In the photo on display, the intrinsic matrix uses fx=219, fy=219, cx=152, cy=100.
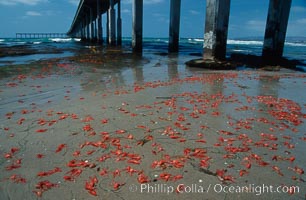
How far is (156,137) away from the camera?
13.3 feet

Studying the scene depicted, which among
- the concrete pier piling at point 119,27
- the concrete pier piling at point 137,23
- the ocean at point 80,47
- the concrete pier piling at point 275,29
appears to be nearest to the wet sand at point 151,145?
the concrete pier piling at point 275,29

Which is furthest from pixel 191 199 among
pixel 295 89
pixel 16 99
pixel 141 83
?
pixel 295 89

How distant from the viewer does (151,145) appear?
3754 mm

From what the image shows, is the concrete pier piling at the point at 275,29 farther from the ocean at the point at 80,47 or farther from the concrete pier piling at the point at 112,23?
the concrete pier piling at the point at 112,23

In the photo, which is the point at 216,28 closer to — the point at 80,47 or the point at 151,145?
the point at 151,145

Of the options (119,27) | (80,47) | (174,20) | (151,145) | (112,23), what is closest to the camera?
(151,145)

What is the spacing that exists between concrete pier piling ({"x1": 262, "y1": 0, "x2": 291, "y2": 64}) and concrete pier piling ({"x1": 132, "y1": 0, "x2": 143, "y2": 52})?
1386 cm

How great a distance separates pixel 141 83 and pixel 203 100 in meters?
3.18

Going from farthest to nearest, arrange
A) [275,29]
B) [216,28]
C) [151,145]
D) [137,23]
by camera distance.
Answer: [137,23] → [275,29] → [216,28] → [151,145]

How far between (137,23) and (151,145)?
23.2 metres

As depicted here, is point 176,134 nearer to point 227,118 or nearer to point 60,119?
point 227,118

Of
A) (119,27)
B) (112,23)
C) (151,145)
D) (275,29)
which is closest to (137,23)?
(112,23)

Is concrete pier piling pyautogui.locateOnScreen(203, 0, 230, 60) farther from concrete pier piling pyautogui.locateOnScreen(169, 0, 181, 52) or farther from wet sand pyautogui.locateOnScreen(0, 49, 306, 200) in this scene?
concrete pier piling pyautogui.locateOnScreen(169, 0, 181, 52)

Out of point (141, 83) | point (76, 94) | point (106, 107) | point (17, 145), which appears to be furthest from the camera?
point (141, 83)
